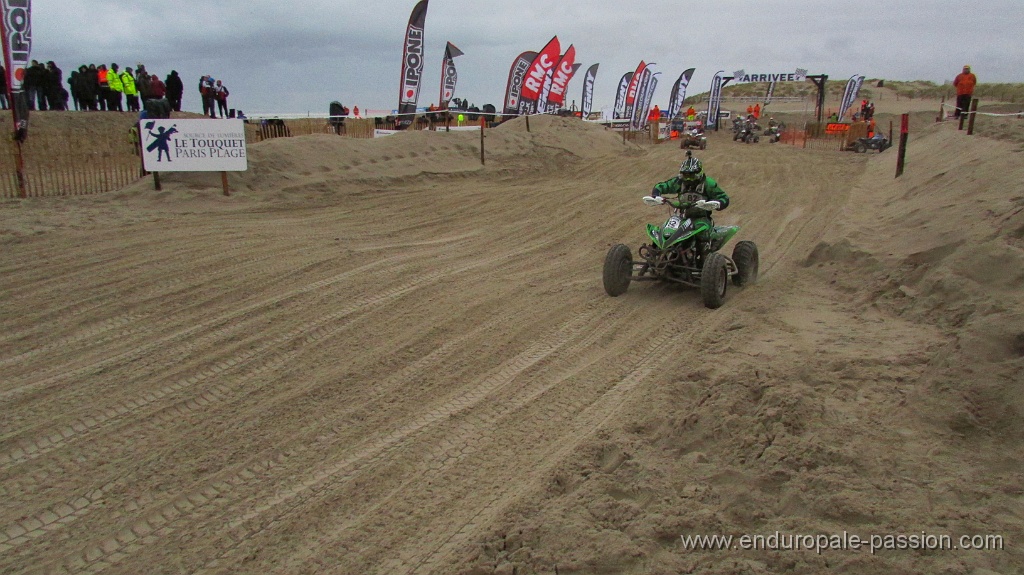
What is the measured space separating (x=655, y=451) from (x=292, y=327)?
3699 millimetres

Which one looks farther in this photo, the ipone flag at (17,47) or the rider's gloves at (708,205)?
the ipone flag at (17,47)

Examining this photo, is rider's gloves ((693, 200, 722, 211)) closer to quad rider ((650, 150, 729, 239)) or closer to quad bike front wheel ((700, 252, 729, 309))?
quad rider ((650, 150, 729, 239))

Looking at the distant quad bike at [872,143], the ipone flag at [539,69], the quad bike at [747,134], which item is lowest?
the distant quad bike at [872,143]

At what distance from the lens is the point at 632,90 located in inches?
1273

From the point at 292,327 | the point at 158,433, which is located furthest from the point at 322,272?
the point at 158,433

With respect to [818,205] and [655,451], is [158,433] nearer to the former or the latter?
[655,451]

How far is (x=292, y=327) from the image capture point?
243 inches

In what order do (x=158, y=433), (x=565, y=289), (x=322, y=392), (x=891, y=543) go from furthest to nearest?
(x=565, y=289)
(x=322, y=392)
(x=158, y=433)
(x=891, y=543)

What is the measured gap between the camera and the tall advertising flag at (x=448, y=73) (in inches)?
882

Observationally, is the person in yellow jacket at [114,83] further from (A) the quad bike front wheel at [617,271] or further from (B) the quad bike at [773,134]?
(B) the quad bike at [773,134]

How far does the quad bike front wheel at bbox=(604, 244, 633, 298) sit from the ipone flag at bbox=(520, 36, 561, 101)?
17669 millimetres

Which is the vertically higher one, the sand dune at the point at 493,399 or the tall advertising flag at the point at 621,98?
the tall advertising flag at the point at 621,98

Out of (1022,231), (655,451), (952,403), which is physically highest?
(1022,231)

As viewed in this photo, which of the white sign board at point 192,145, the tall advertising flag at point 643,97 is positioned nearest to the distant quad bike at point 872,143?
Answer: the tall advertising flag at point 643,97
